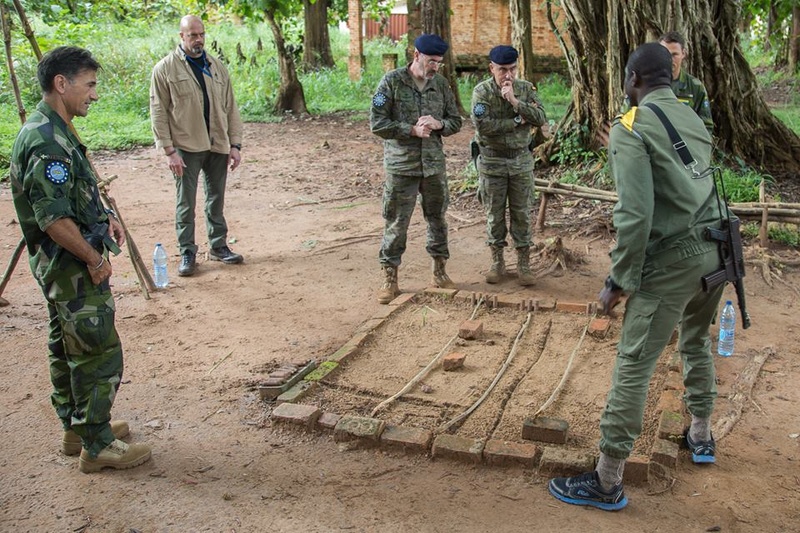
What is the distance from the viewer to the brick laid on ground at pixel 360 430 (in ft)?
13.5

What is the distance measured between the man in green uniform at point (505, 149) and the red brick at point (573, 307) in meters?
0.70

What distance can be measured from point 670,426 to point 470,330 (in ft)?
5.65

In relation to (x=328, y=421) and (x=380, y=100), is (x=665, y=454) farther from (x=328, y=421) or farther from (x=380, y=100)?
(x=380, y=100)

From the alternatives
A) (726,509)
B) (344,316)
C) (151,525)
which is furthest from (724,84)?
(151,525)

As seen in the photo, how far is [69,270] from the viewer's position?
3691 mm

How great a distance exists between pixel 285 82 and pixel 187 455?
12.1 meters

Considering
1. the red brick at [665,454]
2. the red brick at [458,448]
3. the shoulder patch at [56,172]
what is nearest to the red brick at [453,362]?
the red brick at [458,448]

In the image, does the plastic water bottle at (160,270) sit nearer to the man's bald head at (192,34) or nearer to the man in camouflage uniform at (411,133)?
the man's bald head at (192,34)

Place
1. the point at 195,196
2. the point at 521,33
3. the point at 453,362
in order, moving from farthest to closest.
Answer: the point at 521,33
the point at 195,196
the point at 453,362

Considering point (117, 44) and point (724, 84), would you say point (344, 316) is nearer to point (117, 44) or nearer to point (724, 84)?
point (724, 84)

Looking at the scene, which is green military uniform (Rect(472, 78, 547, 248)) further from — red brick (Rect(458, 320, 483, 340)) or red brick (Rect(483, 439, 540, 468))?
red brick (Rect(483, 439, 540, 468))

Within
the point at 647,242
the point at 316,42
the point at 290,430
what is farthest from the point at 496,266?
the point at 316,42

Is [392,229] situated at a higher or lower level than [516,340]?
higher

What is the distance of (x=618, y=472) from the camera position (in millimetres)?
3488
